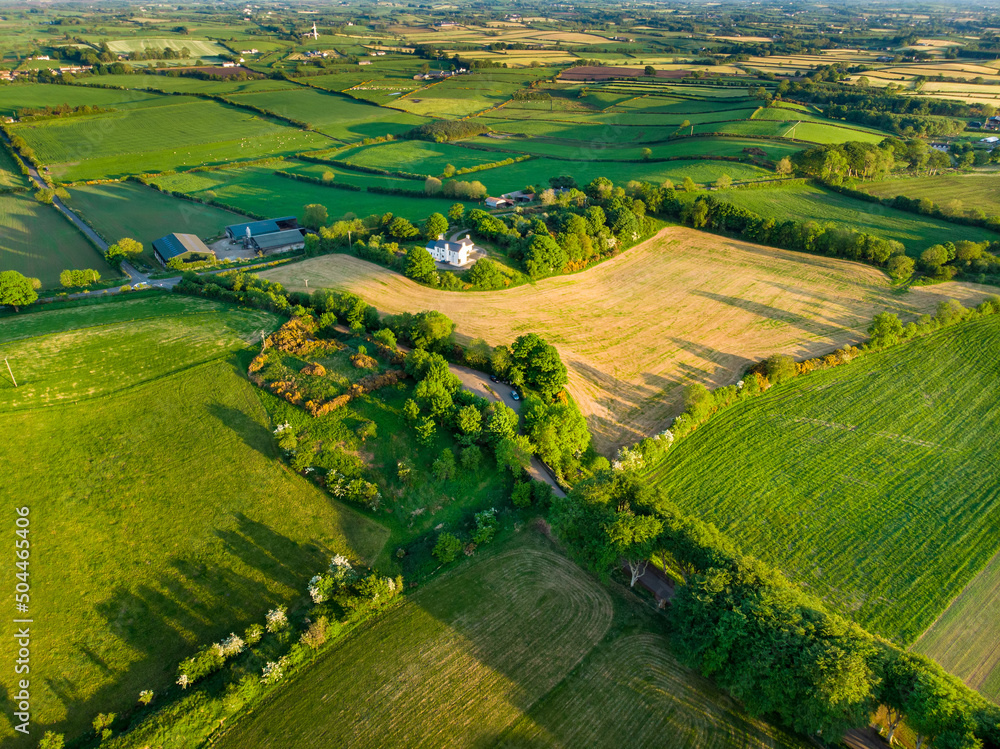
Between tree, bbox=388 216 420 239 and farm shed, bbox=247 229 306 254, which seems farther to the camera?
farm shed, bbox=247 229 306 254

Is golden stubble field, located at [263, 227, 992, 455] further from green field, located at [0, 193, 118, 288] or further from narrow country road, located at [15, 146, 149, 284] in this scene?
green field, located at [0, 193, 118, 288]

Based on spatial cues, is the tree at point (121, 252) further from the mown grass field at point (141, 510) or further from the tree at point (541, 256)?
the tree at point (541, 256)

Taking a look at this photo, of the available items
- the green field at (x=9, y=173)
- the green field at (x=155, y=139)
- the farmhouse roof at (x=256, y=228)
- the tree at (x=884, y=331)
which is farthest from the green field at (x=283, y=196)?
the tree at (x=884, y=331)

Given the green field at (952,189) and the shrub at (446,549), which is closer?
the shrub at (446,549)

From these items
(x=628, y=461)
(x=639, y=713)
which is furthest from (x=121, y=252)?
(x=639, y=713)

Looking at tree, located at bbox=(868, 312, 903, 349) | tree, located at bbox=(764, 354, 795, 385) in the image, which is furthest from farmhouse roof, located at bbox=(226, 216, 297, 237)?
tree, located at bbox=(868, 312, 903, 349)
